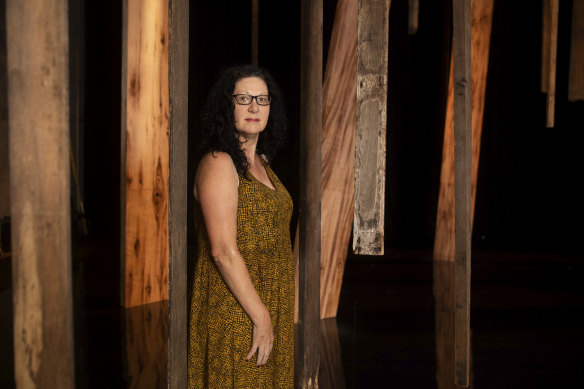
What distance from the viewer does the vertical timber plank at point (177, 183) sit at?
5.76 ft

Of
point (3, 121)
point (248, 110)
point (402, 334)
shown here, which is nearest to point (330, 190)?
point (402, 334)

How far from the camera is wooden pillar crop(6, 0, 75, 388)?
144 cm

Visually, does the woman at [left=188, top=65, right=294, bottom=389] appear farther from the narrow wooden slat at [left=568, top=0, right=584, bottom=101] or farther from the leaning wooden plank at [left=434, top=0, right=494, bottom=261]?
the narrow wooden slat at [left=568, top=0, right=584, bottom=101]

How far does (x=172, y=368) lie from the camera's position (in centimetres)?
181

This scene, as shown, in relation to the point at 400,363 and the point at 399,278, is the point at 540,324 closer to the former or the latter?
the point at 400,363

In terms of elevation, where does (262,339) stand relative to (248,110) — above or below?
below

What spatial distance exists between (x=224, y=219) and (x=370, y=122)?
587mm

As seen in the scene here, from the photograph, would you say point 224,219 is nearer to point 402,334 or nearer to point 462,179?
point 462,179

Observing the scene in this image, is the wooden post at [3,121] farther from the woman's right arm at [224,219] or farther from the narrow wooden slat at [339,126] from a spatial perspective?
the woman's right arm at [224,219]

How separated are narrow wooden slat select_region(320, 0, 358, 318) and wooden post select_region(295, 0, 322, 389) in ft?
5.76

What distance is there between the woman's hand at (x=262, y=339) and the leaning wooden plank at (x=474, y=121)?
5165 mm

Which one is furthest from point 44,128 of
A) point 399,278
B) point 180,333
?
point 399,278

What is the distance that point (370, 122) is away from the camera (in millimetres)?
2111

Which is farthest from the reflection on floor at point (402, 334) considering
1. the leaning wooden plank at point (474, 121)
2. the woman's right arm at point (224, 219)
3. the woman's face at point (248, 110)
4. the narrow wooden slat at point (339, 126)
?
the woman's face at point (248, 110)
